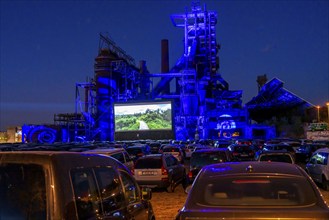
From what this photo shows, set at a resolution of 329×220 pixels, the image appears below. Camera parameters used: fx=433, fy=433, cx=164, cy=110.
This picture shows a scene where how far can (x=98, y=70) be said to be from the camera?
8888cm

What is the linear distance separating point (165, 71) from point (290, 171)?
315 ft

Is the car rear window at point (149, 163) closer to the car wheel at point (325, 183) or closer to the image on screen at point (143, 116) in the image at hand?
the car wheel at point (325, 183)

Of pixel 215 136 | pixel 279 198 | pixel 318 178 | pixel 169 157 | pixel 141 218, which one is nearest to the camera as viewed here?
pixel 279 198

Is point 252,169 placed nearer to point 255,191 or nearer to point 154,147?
point 255,191

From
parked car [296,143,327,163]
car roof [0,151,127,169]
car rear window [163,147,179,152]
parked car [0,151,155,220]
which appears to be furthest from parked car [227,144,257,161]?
car roof [0,151,127,169]

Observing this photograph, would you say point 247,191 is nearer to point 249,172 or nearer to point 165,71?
point 249,172

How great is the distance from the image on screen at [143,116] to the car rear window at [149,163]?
172 feet

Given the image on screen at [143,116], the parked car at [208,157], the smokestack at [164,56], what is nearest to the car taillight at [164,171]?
the parked car at [208,157]

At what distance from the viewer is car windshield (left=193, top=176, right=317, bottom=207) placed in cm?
481

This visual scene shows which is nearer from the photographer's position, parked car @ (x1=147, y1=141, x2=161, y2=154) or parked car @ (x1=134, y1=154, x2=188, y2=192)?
parked car @ (x1=134, y1=154, x2=188, y2=192)

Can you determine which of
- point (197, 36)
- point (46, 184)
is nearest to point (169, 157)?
point (46, 184)

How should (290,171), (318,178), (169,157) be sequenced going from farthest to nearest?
1. (169,157)
2. (318,178)
3. (290,171)

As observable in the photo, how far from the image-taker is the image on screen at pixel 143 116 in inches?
2790

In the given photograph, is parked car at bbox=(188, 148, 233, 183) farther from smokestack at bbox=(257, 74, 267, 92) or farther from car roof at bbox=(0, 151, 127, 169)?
smokestack at bbox=(257, 74, 267, 92)
